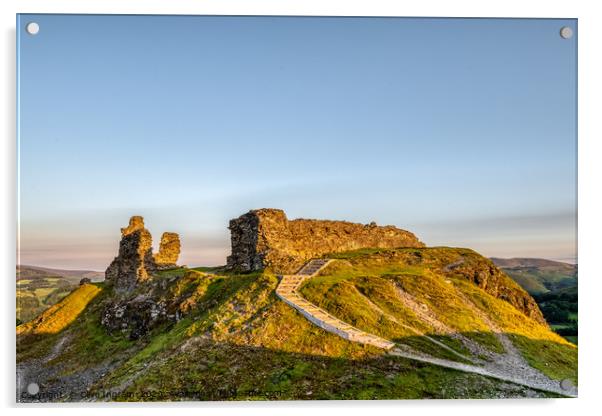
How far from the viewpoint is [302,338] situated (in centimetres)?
1798

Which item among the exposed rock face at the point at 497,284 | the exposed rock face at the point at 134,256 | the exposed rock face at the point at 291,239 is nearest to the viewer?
the exposed rock face at the point at 291,239

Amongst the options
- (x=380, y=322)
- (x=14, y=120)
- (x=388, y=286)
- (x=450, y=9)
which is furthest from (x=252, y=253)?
(x=450, y=9)

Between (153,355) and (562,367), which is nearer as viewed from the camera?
(562,367)

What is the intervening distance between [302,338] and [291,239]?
9577mm

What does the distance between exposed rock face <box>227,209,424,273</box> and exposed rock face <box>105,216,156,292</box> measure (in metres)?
4.18

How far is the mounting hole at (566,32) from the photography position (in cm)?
1738

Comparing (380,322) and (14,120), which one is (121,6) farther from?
(380,322)

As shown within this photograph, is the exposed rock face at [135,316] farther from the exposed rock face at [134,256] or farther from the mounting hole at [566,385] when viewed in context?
the mounting hole at [566,385]

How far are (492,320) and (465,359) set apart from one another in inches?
165

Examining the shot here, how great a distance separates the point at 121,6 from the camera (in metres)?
16.6

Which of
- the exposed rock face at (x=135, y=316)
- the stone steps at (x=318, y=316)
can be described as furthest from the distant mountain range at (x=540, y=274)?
the exposed rock face at (x=135, y=316)

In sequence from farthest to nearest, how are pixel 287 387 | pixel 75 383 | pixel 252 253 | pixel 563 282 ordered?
1. pixel 252 253
2. pixel 75 383
3. pixel 563 282
4. pixel 287 387

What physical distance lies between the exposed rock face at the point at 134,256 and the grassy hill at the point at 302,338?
117 centimetres
